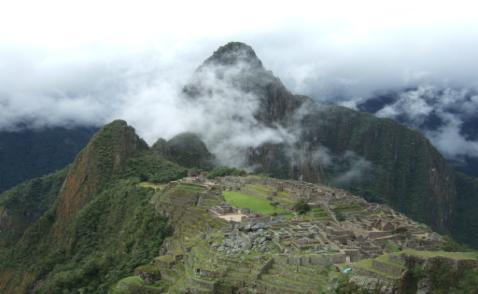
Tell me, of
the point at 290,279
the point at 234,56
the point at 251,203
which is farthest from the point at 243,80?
the point at 290,279

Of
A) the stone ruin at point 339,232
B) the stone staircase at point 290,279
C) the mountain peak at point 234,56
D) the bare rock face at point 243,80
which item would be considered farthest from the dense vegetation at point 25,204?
the stone staircase at point 290,279

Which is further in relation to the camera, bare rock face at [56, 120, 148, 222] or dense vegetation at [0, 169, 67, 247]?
dense vegetation at [0, 169, 67, 247]

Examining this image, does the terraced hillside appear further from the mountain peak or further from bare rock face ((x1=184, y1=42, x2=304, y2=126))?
the mountain peak

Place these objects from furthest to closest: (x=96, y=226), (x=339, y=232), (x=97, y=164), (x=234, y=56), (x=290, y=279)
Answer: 1. (x=234, y=56)
2. (x=97, y=164)
3. (x=96, y=226)
4. (x=339, y=232)
5. (x=290, y=279)

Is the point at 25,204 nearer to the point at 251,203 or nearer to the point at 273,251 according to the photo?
the point at 251,203

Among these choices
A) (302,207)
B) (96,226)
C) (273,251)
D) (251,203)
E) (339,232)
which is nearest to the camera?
(273,251)

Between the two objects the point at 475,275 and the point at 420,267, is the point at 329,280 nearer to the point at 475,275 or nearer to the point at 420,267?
the point at 420,267

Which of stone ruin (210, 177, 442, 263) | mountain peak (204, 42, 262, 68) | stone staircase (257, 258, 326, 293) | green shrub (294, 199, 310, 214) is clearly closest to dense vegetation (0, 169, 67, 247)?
Answer: stone ruin (210, 177, 442, 263)
